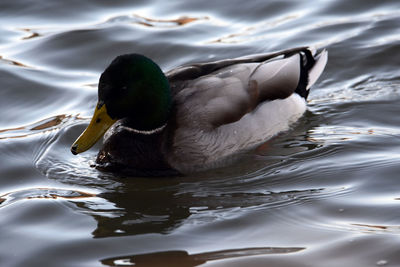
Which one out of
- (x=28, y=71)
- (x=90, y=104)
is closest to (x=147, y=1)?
(x=28, y=71)

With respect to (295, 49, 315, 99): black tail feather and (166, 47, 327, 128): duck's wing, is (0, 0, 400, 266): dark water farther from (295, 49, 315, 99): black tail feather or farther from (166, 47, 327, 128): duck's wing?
(166, 47, 327, 128): duck's wing

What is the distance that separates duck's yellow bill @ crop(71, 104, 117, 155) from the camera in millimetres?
5797

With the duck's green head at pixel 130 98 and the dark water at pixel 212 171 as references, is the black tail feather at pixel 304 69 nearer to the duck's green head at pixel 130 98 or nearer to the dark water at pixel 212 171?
the dark water at pixel 212 171

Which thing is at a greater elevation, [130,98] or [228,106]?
[130,98]

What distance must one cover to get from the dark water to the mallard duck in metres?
0.17

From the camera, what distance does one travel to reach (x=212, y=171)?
19.7 feet

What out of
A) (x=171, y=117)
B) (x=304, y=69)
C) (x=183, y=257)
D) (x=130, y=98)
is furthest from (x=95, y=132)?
(x=304, y=69)

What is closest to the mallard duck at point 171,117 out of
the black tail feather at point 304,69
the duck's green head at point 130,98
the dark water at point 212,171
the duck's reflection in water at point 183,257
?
the duck's green head at point 130,98

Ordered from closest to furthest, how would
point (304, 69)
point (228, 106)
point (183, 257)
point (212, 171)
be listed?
point (183, 257), point (212, 171), point (228, 106), point (304, 69)

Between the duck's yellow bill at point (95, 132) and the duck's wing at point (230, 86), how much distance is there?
22.0 inches

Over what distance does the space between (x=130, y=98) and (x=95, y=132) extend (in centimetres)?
37

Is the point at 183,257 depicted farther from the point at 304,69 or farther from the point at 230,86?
the point at 304,69

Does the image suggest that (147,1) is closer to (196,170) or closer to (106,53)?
(106,53)

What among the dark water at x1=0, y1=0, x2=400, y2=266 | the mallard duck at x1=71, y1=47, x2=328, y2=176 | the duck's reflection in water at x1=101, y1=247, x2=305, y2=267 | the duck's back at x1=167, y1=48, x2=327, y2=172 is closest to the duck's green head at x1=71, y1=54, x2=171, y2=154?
the mallard duck at x1=71, y1=47, x2=328, y2=176
